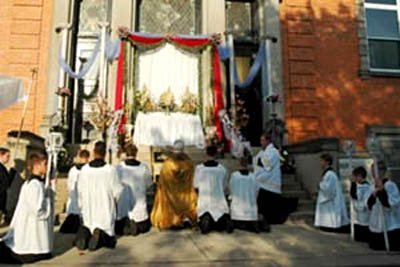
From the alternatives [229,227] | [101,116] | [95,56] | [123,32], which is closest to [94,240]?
[229,227]

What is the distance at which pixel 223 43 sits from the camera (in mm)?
12180

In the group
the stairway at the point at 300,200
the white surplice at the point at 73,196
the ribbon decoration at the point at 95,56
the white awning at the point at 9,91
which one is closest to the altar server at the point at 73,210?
the white surplice at the point at 73,196

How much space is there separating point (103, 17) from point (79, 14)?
0.86 m

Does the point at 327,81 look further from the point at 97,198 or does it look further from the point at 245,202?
the point at 97,198

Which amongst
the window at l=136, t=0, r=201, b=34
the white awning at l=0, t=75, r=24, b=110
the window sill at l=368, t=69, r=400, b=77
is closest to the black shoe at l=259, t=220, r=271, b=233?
the white awning at l=0, t=75, r=24, b=110

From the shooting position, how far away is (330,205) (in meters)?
7.38

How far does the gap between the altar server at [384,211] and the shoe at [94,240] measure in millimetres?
4545

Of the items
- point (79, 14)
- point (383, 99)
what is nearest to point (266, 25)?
point (383, 99)

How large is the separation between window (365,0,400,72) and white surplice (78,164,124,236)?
1156cm

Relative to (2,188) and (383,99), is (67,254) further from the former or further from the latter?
(383,99)

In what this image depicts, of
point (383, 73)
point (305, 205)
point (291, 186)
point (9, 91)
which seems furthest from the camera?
point (383, 73)

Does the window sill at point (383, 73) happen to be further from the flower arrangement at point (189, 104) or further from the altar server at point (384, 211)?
the altar server at point (384, 211)

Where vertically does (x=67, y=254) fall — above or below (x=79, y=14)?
below

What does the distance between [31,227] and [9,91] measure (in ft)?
7.66
